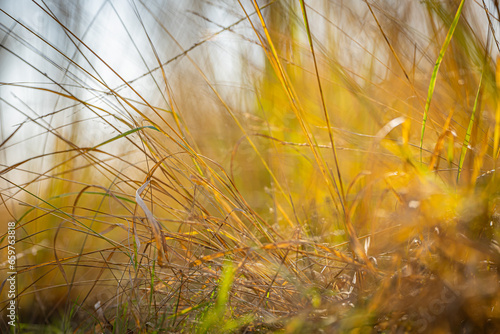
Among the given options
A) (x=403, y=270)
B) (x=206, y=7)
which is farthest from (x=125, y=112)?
(x=206, y=7)

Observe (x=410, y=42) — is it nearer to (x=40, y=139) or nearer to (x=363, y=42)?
(x=363, y=42)

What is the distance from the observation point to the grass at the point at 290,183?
50 cm

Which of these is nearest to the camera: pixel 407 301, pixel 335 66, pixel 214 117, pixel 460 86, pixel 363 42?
pixel 407 301

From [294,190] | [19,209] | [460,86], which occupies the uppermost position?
[460,86]

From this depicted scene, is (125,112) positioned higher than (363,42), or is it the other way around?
(363,42)

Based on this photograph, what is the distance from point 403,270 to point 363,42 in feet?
2.66

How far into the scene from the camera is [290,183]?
142 centimetres

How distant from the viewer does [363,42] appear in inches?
43.6

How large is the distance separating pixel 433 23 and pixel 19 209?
1.68 m

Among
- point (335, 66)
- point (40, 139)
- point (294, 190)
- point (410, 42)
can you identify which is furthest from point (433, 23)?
point (40, 139)

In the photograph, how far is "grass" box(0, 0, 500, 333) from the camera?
50 centimetres

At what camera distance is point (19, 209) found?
1548mm

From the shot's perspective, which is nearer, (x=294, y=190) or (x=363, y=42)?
(x=363, y=42)

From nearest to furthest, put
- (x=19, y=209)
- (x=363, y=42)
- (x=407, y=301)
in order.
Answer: (x=407, y=301), (x=363, y=42), (x=19, y=209)
